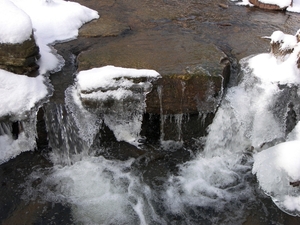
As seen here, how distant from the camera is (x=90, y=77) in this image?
11.6 ft

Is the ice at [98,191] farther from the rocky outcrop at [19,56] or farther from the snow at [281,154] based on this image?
the snow at [281,154]

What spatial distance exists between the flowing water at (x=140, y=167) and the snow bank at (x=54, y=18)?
0.48 meters

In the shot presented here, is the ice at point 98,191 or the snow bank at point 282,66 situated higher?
the snow bank at point 282,66

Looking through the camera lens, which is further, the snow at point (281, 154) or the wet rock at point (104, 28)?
the wet rock at point (104, 28)

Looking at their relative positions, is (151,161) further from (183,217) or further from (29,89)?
(29,89)

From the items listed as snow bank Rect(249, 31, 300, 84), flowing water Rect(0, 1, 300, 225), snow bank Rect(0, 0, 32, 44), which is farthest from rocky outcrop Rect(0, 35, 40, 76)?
snow bank Rect(249, 31, 300, 84)

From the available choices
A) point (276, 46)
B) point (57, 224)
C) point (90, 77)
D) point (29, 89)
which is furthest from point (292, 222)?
point (29, 89)

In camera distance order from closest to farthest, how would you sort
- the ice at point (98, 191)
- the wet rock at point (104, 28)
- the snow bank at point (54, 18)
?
the ice at point (98, 191) → the snow bank at point (54, 18) → the wet rock at point (104, 28)

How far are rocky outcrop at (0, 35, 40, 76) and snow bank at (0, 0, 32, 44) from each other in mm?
64

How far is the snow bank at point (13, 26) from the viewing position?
11.3 ft

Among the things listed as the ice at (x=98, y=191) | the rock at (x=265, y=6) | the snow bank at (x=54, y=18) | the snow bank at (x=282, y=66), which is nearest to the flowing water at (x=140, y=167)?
the ice at (x=98, y=191)

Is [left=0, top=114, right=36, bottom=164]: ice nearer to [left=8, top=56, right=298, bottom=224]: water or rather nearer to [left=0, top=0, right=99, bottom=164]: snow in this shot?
[left=0, top=0, right=99, bottom=164]: snow

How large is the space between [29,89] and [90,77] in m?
0.76

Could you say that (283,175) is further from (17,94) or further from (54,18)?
(54,18)
